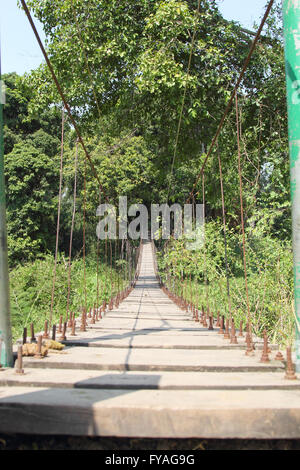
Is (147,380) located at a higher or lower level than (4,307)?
lower

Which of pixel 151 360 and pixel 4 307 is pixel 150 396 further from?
pixel 4 307

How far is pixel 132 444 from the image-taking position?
112cm

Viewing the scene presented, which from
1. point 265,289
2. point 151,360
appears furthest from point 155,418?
point 265,289

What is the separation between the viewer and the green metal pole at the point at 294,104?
153cm

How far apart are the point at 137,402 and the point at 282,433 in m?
0.33

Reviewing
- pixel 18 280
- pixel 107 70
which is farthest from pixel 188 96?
pixel 18 280

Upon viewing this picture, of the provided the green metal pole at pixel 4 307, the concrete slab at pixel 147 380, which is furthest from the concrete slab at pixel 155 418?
the green metal pole at pixel 4 307

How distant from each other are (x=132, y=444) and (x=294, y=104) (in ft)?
3.77

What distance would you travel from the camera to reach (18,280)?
8547mm

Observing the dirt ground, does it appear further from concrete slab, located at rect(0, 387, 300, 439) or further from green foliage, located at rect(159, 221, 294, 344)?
green foliage, located at rect(159, 221, 294, 344)

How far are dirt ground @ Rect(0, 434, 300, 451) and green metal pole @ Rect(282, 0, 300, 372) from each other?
0.49 m

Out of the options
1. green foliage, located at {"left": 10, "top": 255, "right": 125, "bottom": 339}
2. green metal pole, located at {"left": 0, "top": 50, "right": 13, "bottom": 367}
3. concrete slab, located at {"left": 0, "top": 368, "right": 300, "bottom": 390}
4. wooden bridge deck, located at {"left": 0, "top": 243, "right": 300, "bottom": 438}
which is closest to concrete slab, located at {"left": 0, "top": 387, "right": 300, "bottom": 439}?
wooden bridge deck, located at {"left": 0, "top": 243, "right": 300, "bottom": 438}

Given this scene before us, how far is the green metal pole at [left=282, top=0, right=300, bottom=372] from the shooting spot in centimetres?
153

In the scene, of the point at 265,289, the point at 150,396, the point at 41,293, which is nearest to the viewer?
the point at 150,396
